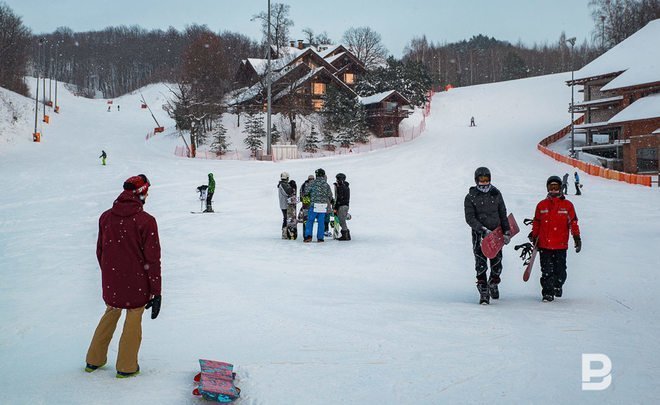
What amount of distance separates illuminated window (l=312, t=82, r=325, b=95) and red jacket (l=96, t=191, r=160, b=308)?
187 feet

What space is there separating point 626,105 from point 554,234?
147 ft

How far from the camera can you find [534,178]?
30.3m

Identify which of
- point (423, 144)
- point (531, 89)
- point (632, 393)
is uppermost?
point (531, 89)

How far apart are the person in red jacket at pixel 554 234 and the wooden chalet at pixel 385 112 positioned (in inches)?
2004

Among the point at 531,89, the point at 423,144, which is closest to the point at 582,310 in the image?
the point at 423,144

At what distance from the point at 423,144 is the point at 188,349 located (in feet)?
150

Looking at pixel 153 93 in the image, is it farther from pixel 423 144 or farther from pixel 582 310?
pixel 582 310

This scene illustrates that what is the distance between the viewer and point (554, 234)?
7289 mm

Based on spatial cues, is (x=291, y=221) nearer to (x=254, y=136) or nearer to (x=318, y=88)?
(x=254, y=136)

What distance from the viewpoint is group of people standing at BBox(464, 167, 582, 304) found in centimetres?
720

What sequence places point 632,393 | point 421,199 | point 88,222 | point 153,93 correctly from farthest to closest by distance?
point 153,93
point 421,199
point 88,222
point 632,393

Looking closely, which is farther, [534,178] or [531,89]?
[531,89]

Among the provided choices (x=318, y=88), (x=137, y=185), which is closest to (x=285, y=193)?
(x=137, y=185)
